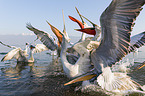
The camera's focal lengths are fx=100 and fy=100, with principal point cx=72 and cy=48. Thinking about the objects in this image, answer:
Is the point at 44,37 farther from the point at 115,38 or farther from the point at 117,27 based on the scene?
the point at 117,27

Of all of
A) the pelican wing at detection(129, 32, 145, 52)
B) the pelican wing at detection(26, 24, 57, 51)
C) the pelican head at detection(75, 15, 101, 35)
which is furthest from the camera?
the pelican wing at detection(26, 24, 57, 51)

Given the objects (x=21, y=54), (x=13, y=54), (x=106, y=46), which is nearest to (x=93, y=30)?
(x=106, y=46)

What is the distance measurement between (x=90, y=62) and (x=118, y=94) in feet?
5.16

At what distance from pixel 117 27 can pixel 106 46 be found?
691 mm

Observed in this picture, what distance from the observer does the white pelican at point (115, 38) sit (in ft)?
7.27

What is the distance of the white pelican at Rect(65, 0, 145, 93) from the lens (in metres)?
2.22

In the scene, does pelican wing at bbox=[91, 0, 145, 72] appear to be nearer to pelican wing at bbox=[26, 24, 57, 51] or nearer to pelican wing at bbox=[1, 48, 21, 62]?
pelican wing at bbox=[26, 24, 57, 51]

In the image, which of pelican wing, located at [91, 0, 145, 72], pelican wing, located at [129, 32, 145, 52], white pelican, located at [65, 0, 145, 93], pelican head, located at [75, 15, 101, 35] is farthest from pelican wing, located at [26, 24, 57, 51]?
pelican wing, located at [129, 32, 145, 52]

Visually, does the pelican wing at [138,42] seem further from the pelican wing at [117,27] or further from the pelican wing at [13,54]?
the pelican wing at [13,54]

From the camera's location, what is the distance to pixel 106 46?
118 inches

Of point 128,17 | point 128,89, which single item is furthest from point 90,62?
point 128,17

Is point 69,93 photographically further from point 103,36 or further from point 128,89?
point 103,36

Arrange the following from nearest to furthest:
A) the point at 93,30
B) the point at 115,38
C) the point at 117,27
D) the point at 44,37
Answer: the point at 117,27 < the point at 115,38 < the point at 93,30 < the point at 44,37

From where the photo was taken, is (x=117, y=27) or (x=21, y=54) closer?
(x=117, y=27)
